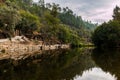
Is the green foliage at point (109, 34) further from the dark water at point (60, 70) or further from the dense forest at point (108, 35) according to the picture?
the dark water at point (60, 70)

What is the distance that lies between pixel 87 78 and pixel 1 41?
4613cm

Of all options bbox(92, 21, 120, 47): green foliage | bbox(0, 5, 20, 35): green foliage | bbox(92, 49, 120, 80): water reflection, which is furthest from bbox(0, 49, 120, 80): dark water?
bbox(92, 21, 120, 47): green foliage

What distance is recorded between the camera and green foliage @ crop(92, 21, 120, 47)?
388 ft

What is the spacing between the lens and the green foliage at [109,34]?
118175mm

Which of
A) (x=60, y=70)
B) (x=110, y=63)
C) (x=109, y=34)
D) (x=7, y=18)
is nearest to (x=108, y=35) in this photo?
(x=109, y=34)

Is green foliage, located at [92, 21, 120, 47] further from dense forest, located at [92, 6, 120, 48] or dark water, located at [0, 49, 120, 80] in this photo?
dark water, located at [0, 49, 120, 80]

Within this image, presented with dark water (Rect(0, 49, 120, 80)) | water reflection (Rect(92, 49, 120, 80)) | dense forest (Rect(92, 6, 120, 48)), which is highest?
dense forest (Rect(92, 6, 120, 48))

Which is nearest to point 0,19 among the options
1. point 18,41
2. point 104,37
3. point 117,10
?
point 18,41

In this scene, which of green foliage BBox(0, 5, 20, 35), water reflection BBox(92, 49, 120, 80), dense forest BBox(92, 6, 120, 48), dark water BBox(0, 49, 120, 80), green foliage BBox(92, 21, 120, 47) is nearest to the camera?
dark water BBox(0, 49, 120, 80)

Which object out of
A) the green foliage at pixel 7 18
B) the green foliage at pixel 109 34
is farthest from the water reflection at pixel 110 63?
the green foliage at pixel 109 34

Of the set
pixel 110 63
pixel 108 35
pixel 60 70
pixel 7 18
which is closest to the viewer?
pixel 60 70

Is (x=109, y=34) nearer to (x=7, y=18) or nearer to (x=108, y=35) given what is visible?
(x=108, y=35)

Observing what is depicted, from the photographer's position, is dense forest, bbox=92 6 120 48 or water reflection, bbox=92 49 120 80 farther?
dense forest, bbox=92 6 120 48

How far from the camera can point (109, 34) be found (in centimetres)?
12181
